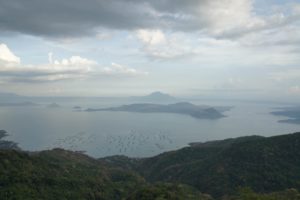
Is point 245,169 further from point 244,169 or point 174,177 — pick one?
point 174,177

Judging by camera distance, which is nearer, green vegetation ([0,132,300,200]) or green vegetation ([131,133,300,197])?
green vegetation ([0,132,300,200])

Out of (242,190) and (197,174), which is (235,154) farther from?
(242,190)

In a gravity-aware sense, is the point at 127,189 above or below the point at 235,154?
below

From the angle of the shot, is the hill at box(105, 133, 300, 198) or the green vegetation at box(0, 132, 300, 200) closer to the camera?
the green vegetation at box(0, 132, 300, 200)

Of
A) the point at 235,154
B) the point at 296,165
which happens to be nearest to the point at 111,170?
the point at 235,154

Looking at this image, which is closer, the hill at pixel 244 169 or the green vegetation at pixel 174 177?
the green vegetation at pixel 174 177

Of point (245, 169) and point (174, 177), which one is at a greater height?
point (245, 169)

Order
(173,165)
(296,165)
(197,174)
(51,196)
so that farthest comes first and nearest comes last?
(173,165), (197,174), (296,165), (51,196)

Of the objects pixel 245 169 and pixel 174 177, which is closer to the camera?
pixel 245 169

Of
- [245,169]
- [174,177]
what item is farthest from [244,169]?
[174,177]

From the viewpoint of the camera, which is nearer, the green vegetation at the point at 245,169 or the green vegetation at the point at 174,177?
the green vegetation at the point at 174,177

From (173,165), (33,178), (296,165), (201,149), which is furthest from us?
(201,149)
